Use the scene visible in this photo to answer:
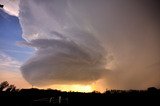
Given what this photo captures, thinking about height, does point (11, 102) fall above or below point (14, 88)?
below

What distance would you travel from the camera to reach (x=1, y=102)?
98.3ft

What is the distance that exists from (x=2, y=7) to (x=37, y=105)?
39.6 ft

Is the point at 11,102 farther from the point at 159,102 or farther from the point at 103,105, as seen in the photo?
the point at 159,102

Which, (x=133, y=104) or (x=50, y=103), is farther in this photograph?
(x=133, y=104)

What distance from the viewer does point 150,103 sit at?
107 ft

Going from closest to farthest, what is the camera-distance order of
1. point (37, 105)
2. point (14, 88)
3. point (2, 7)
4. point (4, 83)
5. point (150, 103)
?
point (37, 105) < point (2, 7) < point (150, 103) < point (4, 83) < point (14, 88)

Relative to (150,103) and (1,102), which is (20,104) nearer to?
(1,102)

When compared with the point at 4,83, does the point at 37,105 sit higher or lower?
lower

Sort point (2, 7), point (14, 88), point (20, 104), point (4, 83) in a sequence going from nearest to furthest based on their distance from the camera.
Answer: point (2, 7) → point (20, 104) → point (4, 83) → point (14, 88)

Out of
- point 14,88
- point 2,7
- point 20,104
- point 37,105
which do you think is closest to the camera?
point 37,105

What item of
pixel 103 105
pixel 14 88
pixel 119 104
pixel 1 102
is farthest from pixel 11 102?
pixel 14 88

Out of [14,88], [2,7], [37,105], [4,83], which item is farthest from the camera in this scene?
[14,88]

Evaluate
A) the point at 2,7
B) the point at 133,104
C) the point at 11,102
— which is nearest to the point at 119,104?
the point at 133,104

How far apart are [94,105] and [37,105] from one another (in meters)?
15.4
